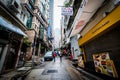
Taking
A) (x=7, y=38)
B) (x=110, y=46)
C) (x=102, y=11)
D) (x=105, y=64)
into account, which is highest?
(x=102, y=11)

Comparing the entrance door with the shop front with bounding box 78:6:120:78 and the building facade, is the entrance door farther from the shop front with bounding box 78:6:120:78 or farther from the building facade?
the shop front with bounding box 78:6:120:78

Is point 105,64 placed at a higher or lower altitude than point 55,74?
higher

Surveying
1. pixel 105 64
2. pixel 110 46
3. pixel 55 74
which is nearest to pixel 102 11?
pixel 110 46

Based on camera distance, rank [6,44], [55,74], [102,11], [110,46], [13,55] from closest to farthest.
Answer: [110,46]
[102,11]
[55,74]
[6,44]
[13,55]

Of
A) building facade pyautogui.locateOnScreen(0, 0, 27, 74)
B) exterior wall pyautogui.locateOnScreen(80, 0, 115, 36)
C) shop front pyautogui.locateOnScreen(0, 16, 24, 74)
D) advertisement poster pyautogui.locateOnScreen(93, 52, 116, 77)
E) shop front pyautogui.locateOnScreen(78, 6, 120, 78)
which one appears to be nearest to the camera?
shop front pyautogui.locateOnScreen(78, 6, 120, 78)

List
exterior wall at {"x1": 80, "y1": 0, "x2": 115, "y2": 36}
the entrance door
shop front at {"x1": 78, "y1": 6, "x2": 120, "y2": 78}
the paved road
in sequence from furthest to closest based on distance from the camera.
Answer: the entrance door < the paved road < exterior wall at {"x1": 80, "y1": 0, "x2": 115, "y2": 36} < shop front at {"x1": 78, "y1": 6, "x2": 120, "y2": 78}

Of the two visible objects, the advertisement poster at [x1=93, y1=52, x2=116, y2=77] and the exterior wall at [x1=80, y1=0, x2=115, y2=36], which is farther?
the exterior wall at [x1=80, y1=0, x2=115, y2=36]

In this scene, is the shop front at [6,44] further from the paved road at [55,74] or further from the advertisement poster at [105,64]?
the advertisement poster at [105,64]

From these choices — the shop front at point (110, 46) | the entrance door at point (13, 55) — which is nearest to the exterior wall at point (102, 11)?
the shop front at point (110, 46)

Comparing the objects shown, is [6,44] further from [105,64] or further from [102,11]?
[102,11]

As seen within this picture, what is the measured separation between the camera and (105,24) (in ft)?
16.5

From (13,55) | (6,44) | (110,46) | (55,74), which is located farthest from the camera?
(13,55)

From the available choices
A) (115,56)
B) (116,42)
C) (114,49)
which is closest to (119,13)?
(116,42)

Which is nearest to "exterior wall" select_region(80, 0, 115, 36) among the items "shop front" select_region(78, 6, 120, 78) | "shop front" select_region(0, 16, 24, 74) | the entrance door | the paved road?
"shop front" select_region(78, 6, 120, 78)
